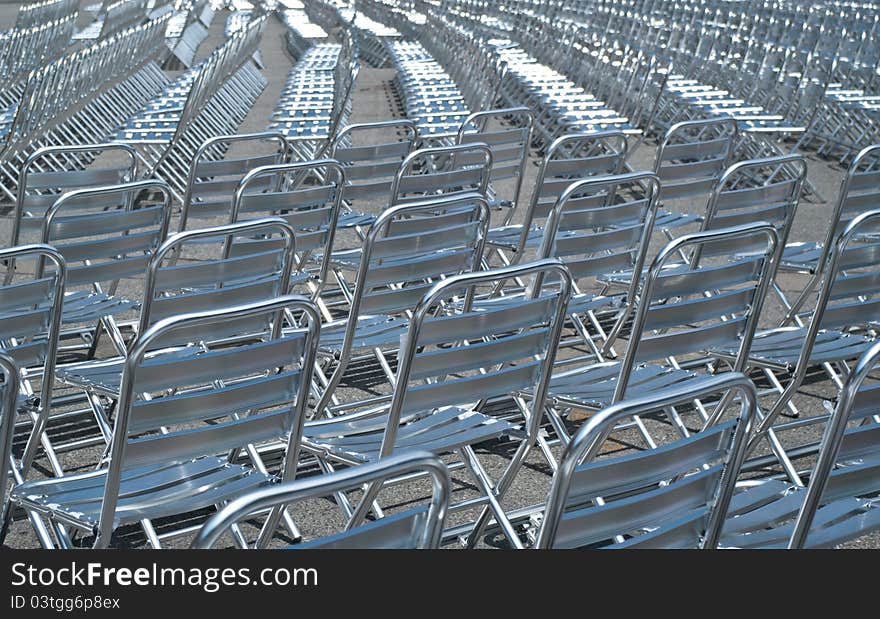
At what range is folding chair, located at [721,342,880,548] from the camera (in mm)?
2322

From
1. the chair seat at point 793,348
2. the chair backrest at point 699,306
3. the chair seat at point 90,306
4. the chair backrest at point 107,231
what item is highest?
the chair backrest at point 699,306

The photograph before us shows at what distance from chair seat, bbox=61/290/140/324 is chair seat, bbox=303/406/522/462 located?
135cm

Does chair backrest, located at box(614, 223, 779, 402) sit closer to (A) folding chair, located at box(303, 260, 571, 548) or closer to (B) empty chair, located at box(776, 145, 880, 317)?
(A) folding chair, located at box(303, 260, 571, 548)

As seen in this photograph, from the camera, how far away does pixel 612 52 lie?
1202 cm

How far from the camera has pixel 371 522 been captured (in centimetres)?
193

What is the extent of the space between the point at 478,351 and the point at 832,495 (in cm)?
96

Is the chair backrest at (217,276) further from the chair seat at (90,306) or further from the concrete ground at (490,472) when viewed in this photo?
the chair seat at (90,306)

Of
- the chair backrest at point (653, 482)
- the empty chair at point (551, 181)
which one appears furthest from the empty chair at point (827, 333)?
the chair backrest at point (653, 482)

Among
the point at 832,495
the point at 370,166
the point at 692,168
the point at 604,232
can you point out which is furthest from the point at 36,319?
Result: the point at 692,168

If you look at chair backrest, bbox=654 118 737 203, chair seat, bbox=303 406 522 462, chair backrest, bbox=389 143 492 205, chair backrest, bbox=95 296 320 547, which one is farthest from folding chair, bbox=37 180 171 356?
chair backrest, bbox=654 118 737 203

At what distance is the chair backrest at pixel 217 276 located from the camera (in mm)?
3297

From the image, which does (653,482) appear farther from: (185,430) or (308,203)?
(308,203)

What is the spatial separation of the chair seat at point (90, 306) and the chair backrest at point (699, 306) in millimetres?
2137
